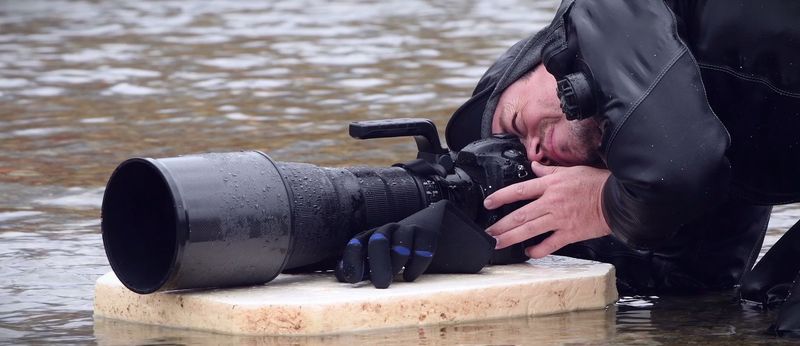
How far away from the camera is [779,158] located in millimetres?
2855

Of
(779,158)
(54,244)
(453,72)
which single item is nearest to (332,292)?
(779,158)

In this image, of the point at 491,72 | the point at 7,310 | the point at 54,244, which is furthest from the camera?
the point at 54,244

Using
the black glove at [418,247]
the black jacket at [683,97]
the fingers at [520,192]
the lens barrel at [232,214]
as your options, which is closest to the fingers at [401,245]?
the black glove at [418,247]

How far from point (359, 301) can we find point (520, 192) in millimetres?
426

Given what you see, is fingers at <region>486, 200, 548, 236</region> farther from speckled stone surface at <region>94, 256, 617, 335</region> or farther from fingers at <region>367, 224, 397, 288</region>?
fingers at <region>367, 224, 397, 288</region>

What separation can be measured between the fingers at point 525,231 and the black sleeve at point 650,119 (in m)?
0.19

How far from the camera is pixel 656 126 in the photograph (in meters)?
2.60

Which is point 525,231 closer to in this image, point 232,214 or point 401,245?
point 401,245

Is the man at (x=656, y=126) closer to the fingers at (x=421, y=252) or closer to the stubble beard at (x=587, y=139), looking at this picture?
the stubble beard at (x=587, y=139)

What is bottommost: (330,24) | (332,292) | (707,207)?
(330,24)

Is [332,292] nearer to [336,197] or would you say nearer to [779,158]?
[336,197]

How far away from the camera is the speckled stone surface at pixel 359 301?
104 inches

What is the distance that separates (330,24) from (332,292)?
6157 mm

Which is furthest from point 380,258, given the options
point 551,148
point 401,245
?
point 551,148
